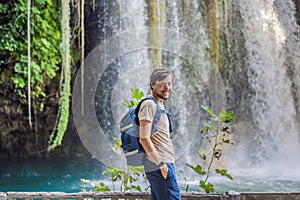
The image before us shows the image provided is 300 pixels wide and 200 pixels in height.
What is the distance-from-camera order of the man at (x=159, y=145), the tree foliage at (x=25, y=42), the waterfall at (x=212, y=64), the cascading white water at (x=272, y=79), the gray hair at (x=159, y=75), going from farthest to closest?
the cascading white water at (x=272, y=79)
the waterfall at (x=212, y=64)
the tree foliage at (x=25, y=42)
the gray hair at (x=159, y=75)
the man at (x=159, y=145)

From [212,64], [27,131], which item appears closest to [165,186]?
[212,64]

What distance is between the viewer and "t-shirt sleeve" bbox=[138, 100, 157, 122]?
217 cm

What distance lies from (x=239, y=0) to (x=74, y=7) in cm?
324

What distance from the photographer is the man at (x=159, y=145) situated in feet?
7.13

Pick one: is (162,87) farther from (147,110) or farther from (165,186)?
(165,186)

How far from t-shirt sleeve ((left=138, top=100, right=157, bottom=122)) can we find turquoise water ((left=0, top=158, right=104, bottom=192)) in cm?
425

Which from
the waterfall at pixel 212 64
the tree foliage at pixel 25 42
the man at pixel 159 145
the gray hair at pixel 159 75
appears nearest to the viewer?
the man at pixel 159 145

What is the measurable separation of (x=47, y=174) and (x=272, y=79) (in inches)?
188

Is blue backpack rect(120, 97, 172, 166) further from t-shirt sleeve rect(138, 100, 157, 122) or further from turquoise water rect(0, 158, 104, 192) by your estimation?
turquoise water rect(0, 158, 104, 192)

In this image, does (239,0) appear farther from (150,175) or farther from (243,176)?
(150,175)

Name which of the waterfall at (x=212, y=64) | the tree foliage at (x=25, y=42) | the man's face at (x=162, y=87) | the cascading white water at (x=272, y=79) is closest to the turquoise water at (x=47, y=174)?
the waterfall at (x=212, y=64)

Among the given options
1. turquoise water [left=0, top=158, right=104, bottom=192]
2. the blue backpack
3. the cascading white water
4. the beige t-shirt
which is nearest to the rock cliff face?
turquoise water [left=0, top=158, right=104, bottom=192]

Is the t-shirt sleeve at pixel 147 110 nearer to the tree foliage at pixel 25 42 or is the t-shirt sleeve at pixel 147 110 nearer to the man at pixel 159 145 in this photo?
the man at pixel 159 145

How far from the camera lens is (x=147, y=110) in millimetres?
2184
